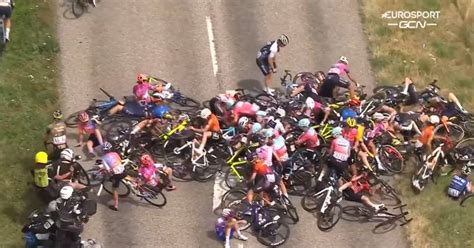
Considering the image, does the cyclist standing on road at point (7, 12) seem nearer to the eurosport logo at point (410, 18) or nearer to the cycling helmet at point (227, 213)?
the cycling helmet at point (227, 213)

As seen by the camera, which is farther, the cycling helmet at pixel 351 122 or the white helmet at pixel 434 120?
the white helmet at pixel 434 120

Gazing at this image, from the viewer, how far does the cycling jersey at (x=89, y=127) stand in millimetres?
26500

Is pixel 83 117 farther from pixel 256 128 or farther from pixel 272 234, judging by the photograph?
pixel 272 234

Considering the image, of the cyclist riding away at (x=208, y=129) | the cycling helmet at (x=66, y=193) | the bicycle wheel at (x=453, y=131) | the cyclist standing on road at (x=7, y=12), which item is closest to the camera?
the cycling helmet at (x=66, y=193)

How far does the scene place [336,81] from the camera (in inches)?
1129

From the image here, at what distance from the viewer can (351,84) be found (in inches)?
1158

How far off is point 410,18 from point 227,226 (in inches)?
586

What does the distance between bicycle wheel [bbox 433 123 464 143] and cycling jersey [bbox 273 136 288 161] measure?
6.05 m

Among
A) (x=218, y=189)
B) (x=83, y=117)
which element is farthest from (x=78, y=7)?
(x=218, y=189)

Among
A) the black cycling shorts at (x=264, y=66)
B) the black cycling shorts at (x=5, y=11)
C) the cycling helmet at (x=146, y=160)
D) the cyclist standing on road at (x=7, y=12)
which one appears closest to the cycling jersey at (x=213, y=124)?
the cycling helmet at (x=146, y=160)

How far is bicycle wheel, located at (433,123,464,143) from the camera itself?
27.9m

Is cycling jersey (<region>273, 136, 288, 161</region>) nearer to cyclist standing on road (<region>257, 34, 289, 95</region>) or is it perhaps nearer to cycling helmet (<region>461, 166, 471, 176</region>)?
cyclist standing on road (<region>257, 34, 289, 95</region>)

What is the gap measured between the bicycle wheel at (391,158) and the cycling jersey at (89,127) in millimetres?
9998

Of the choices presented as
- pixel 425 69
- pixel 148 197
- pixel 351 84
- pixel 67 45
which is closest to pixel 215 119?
pixel 148 197
